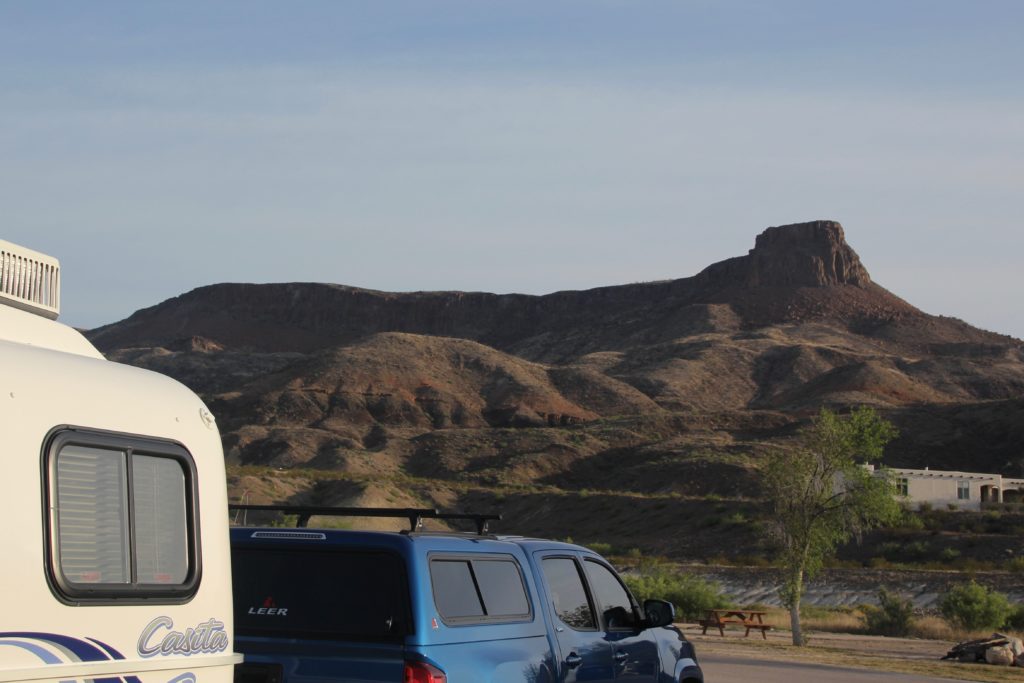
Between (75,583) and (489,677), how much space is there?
2800 mm

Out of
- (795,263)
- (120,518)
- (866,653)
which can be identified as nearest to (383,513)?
(120,518)

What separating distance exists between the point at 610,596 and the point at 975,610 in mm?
24756

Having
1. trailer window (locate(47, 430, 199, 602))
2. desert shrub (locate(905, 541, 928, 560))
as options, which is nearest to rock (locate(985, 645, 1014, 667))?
trailer window (locate(47, 430, 199, 602))

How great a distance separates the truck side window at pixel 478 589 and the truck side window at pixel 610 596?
114cm

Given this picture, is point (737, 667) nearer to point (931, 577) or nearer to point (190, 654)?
point (190, 654)

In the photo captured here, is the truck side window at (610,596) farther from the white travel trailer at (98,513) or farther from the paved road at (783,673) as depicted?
the paved road at (783,673)

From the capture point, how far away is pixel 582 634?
8516mm

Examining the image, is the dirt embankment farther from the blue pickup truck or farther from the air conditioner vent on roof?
the air conditioner vent on roof

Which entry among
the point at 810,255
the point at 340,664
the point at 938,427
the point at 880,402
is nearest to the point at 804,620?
the point at 340,664

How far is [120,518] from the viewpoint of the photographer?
5.38m

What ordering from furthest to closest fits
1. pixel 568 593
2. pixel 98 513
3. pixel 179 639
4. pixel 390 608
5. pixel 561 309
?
pixel 561 309
pixel 568 593
pixel 390 608
pixel 179 639
pixel 98 513

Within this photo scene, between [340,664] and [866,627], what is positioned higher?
[340,664]

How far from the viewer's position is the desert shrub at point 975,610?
3117 cm

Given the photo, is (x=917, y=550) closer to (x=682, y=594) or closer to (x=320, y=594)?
(x=682, y=594)
